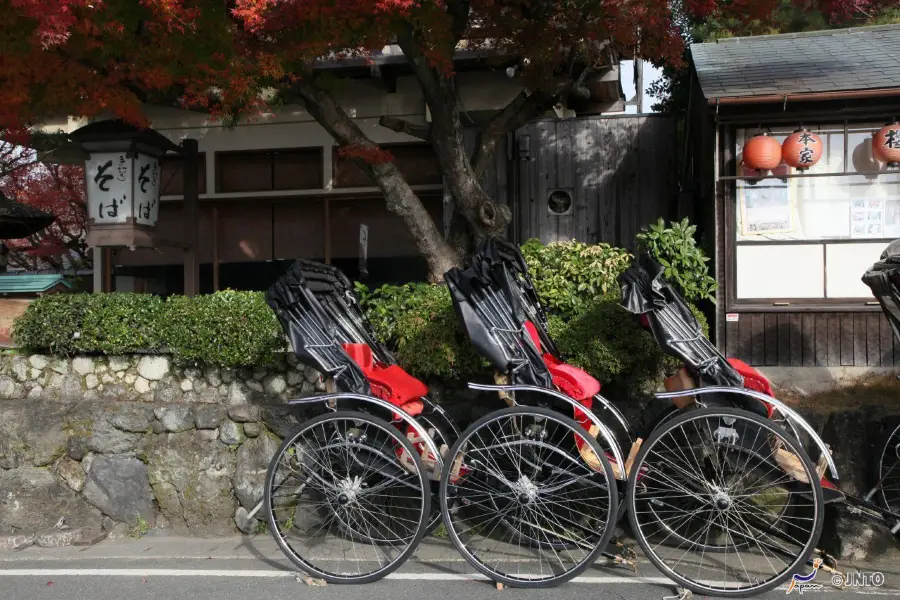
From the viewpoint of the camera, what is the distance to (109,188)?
8016 mm

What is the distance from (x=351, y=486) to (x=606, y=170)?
265 inches

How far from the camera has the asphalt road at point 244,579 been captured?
4680mm

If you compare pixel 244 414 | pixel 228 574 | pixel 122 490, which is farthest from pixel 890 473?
pixel 122 490

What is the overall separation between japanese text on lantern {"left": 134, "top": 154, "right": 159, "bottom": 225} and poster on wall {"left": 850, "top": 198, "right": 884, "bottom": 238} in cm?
736

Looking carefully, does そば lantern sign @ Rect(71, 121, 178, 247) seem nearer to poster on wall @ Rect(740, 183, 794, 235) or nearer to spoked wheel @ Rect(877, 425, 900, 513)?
poster on wall @ Rect(740, 183, 794, 235)

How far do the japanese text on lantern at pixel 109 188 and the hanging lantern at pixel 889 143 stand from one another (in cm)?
764

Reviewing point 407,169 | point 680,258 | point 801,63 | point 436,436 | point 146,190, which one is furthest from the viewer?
point 407,169

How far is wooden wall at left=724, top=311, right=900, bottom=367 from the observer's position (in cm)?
735

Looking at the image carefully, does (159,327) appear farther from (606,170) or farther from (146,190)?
(606,170)

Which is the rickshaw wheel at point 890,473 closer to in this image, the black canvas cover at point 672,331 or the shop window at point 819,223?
the black canvas cover at point 672,331

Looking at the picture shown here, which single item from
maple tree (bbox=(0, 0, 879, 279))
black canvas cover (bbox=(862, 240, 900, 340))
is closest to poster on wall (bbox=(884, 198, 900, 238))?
maple tree (bbox=(0, 0, 879, 279))

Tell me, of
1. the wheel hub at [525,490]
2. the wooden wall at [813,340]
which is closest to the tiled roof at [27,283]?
the wheel hub at [525,490]

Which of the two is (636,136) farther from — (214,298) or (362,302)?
(214,298)

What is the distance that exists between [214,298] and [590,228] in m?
5.35
